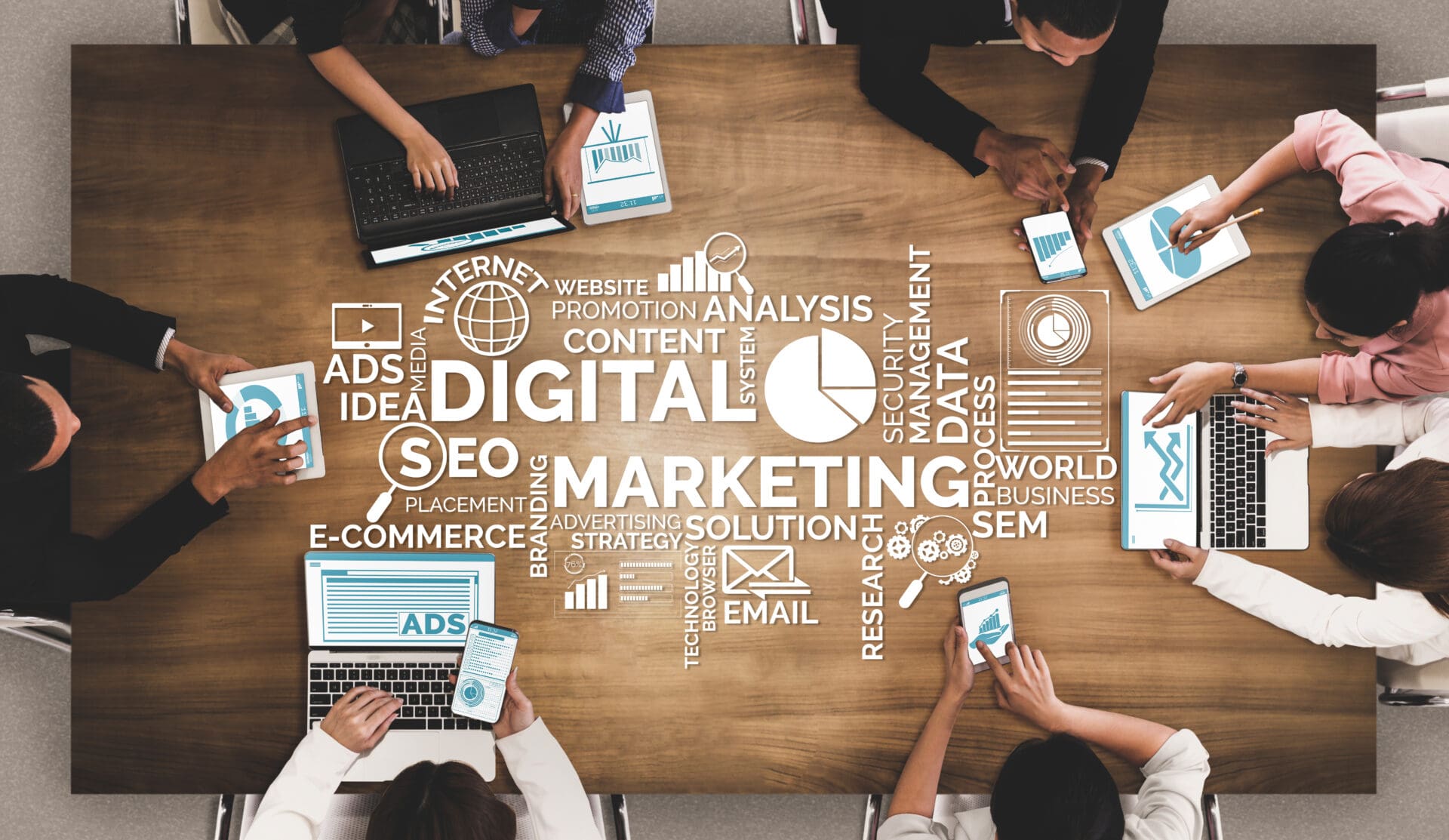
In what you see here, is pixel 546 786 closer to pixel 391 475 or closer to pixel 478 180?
pixel 391 475

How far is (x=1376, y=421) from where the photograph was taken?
1665 mm

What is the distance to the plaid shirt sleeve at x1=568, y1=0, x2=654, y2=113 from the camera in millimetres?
1555

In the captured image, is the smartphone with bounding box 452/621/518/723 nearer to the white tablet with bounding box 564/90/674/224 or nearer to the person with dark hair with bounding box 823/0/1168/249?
the white tablet with bounding box 564/90/674/224

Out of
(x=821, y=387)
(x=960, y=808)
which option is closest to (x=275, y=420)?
(x=821, y=387)

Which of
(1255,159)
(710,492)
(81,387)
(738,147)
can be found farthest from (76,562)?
(1255,159)

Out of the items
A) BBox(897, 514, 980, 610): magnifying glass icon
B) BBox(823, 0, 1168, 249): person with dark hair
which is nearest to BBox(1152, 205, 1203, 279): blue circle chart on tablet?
BBox(823, 0, 1168, 249): person with dark hair

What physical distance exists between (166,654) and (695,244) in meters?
1.38

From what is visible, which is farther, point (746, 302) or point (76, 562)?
point (746, 302)

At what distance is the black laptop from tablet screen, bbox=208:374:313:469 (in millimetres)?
307

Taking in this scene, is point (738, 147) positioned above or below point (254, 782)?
above

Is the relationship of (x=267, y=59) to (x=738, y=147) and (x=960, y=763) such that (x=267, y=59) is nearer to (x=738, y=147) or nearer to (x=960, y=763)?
(x=738, y=147)

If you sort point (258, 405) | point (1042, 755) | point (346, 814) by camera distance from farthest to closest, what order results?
point (346, 814) < point (258, 405) < point (1042, 755)

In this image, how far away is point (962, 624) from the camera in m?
1.62

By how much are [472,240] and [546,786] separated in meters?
1.11
